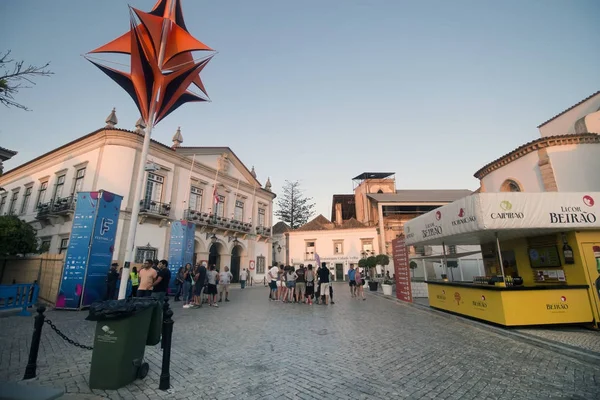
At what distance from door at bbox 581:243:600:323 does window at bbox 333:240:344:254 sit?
1058 inches

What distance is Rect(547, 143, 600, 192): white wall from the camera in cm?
1444

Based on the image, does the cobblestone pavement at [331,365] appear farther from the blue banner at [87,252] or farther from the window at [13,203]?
the window at [13,203]

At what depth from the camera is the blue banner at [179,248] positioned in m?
15.9

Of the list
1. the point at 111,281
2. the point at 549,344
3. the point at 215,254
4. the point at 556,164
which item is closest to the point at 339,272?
the point at 215,254

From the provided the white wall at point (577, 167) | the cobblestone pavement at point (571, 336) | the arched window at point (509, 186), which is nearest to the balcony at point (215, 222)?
the cobblestone pavement at point (571, 336)

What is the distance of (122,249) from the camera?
15781mm

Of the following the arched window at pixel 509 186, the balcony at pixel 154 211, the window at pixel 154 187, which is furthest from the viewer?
the window at pixel 154 187

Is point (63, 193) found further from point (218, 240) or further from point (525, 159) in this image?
point (525, 159)

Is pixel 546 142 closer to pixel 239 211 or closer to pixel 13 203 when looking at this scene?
pixel 239 211

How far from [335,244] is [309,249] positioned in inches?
133

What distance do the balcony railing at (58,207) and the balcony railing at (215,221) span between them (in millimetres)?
6654

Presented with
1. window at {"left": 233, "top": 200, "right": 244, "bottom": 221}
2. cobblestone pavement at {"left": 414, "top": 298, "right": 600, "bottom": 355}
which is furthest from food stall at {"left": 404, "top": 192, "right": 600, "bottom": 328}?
window at {"left": 233, "top": 200, "right": 244, "bottom": 221}

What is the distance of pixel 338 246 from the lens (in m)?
33.6

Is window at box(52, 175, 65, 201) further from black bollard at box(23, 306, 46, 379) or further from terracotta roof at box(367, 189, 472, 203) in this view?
terracotta roof at box(367, 189, 472, 203)
